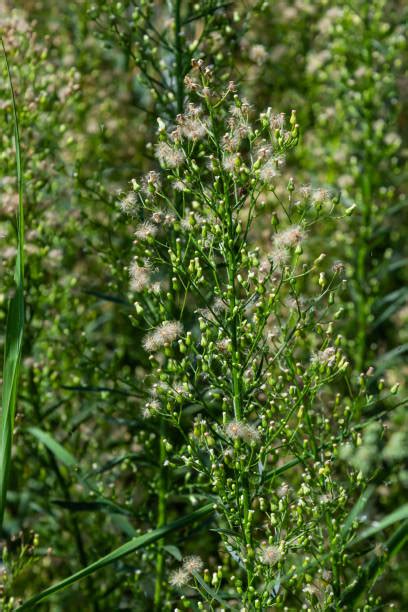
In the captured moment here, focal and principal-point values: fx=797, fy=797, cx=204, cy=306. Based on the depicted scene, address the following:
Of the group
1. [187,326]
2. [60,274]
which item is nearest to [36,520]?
[60,274]

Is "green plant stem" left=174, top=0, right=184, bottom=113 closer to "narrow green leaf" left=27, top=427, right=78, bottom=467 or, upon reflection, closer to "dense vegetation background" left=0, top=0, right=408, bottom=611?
"dense vegetation background" left=0, top=0, right=408, bottom=611

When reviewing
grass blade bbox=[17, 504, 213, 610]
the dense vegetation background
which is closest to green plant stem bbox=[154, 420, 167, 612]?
the dense vegetation background

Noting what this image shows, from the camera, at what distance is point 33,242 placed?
3.45 meters

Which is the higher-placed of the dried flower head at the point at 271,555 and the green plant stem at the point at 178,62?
the green plant stem at the point at 178,62

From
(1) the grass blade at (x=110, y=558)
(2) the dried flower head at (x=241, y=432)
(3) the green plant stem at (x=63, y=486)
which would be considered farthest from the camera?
(3) the green plant stem at (x=63, y=486)

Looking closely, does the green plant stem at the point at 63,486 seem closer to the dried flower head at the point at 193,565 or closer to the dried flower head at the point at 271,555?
the dried flower head at the point at 193,565

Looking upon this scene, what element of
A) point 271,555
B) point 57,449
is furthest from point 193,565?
point 57,449

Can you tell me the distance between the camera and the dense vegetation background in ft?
6.82

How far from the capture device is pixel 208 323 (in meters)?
2.16

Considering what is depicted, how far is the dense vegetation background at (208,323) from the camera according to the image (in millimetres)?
2080

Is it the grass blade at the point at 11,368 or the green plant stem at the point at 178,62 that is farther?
the green plant stem at the point at 178,62

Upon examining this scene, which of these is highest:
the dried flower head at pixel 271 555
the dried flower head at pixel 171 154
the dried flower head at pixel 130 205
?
the dried flower head at pixel 171 154

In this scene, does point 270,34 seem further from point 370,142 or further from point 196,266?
point 196,266

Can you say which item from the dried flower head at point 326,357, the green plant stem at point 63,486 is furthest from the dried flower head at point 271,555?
the green plant stem at point 63,486
